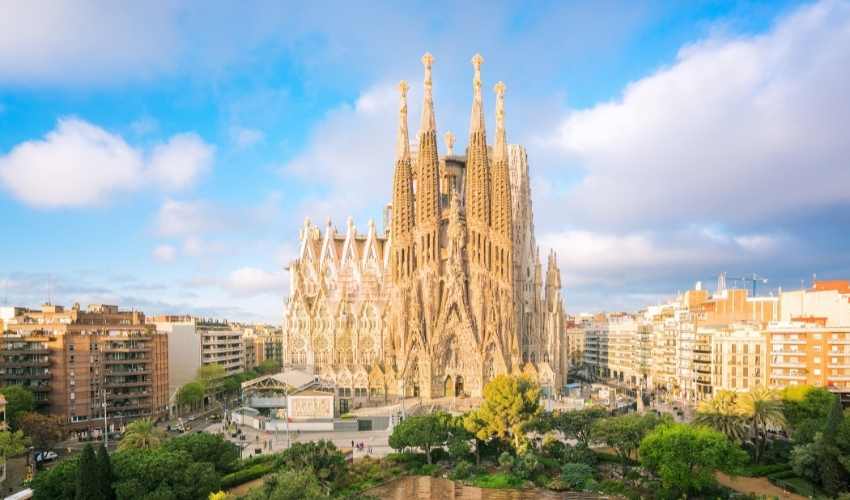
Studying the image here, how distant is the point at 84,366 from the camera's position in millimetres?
47469

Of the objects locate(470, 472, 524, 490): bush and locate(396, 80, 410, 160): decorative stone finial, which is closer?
locate(470, 472, 524, 490): bush

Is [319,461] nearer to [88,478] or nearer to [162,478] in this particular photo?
[162,478]

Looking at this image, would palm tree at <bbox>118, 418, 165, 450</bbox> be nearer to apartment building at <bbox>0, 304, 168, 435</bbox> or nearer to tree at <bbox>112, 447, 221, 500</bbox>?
tree at <bbox>112, 447, 221, 500</bbox>

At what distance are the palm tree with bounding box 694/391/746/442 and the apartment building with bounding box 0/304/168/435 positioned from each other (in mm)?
41884

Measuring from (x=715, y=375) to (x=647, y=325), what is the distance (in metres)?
20.4

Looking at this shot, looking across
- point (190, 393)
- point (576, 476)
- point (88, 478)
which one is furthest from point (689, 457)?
point (190, 393)

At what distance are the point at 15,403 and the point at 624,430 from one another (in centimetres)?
3708

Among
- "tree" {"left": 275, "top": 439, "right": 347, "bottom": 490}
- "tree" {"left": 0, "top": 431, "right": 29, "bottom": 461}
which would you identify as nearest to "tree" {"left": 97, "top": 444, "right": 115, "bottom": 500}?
"tree" {"left": 275, "top": 439, "right": 347, "bottom": 490}

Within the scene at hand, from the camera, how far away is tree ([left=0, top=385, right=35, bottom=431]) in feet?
124

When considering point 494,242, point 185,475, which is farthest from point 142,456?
point 494,242

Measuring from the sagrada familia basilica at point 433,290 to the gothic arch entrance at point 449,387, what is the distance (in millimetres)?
98

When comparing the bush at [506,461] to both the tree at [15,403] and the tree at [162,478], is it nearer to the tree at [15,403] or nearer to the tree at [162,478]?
the tree at [162,478]

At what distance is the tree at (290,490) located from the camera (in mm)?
20422

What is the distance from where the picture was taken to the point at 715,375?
54.5m
